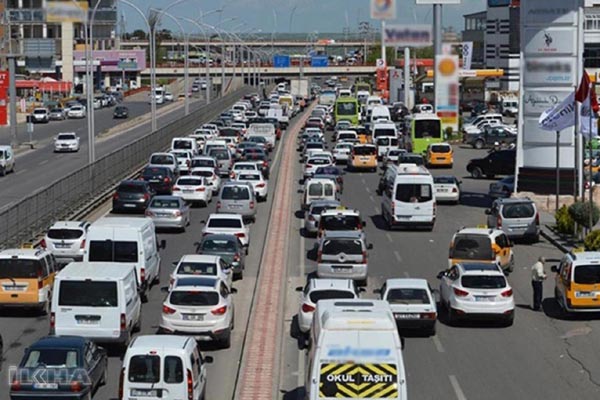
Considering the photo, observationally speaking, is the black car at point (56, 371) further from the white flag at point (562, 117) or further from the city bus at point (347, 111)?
the city bus at point (347, 111)

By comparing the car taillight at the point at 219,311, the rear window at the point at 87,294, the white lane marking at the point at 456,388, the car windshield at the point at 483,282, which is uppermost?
the rear window at the point at 87,294

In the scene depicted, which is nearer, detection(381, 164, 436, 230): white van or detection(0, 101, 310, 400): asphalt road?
Result: detection(0, 101, 310, 400): asphalt road

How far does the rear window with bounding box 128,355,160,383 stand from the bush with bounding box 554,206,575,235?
25.8 metres

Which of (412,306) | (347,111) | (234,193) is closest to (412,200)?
(234,193)

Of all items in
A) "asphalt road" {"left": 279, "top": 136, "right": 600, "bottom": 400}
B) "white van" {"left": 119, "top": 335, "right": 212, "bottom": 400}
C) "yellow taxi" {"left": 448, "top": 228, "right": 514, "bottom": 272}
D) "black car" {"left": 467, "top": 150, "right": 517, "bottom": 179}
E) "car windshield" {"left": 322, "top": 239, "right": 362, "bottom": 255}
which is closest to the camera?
"white van" {"left": 119, "top": 335, "right": 212, "bottom": 400}

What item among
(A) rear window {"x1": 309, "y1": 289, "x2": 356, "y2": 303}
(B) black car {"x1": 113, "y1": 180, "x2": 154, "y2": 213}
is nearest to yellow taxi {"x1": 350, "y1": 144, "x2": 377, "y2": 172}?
(B) black car {"x1": 113, "y1": 180, "x2": 154, "y2": 213}

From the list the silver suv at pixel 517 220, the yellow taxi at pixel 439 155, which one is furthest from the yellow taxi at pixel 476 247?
the yellow taxi at pixel 439 155

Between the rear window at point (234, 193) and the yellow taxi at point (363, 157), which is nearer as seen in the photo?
the rear window at point (234, 193)

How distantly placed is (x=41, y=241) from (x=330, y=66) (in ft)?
457

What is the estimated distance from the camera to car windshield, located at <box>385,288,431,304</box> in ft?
85.9

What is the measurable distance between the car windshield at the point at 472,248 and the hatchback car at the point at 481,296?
203 inches

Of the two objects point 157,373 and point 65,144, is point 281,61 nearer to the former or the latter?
point 65,144

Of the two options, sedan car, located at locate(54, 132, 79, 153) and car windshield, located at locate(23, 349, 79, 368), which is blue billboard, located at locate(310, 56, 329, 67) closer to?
sedan car, located at locate(54, 132, 79, 153)

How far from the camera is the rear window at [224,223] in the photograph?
37625 millimetres
